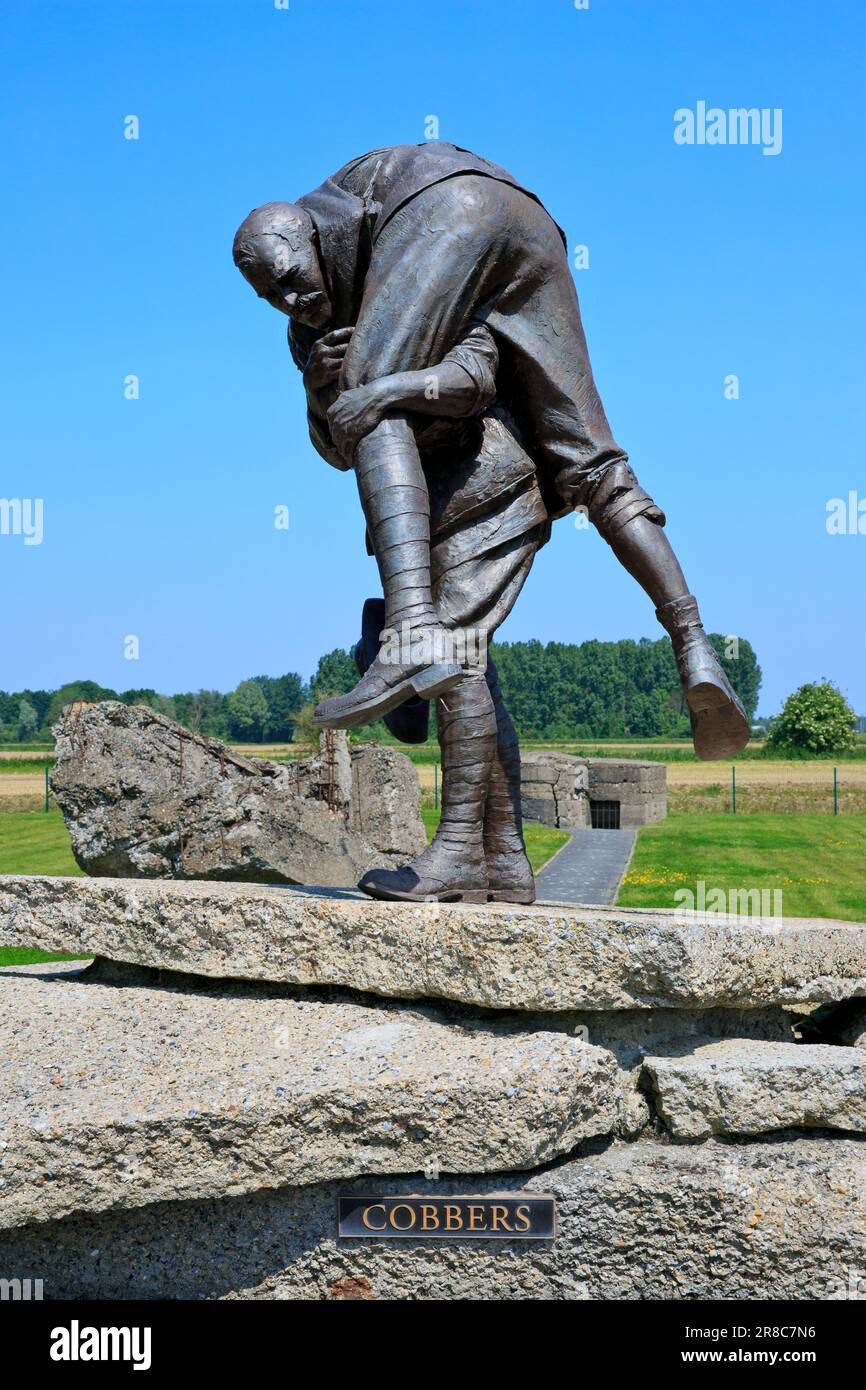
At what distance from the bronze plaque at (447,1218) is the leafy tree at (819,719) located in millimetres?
39788

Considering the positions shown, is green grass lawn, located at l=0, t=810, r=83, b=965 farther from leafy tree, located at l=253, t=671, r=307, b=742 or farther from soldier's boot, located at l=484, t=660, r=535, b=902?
leafy tree, located at l=253, t=671, r=307, b=742

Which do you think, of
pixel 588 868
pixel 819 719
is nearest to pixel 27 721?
pixel 819 719

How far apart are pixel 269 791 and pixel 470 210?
5.42m

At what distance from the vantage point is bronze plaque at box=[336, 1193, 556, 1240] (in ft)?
9.09

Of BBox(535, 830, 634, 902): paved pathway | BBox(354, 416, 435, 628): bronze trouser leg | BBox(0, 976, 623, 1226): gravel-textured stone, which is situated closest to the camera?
BBox(0, 976, 623, 1226): gravel-textured stone

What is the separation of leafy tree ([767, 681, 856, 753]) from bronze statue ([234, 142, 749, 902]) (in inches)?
1533

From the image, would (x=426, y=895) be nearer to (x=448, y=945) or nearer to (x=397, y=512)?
(x=448, y=945)

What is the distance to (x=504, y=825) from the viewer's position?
145 inches

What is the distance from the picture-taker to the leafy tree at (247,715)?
55688mm

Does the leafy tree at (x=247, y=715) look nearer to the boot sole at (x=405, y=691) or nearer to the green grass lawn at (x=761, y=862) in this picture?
the green grass lawn at (x=761, y=862)

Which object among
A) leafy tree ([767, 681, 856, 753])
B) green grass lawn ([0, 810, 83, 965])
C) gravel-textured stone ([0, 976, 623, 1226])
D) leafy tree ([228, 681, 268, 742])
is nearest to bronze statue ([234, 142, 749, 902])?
gravel-textured stone ([0, 976, 623, 1226])

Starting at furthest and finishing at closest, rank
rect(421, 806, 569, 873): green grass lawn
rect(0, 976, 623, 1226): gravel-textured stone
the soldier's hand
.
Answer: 1. rect(421, 806, 569, 873): green grass lawn
2. the soldier's hand
3. rect(0, 976, 623, 1226): gravel-textured stone

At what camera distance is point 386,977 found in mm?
3057
